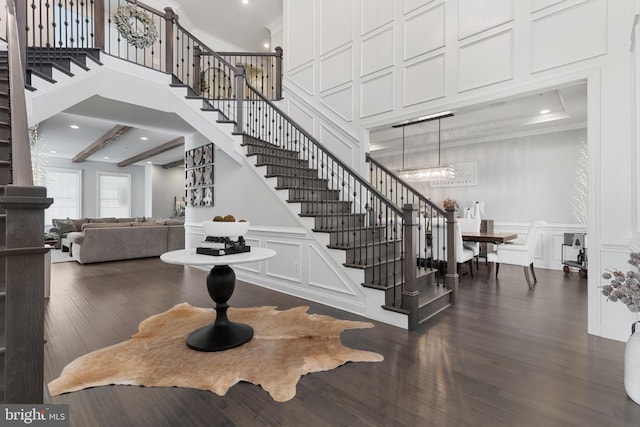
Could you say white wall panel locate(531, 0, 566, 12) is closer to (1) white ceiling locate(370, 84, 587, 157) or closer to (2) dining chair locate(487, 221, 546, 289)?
(1) white ceiling locate(370, 84, 587, 157)

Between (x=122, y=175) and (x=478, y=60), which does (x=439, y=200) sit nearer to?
(x=478, y=60)

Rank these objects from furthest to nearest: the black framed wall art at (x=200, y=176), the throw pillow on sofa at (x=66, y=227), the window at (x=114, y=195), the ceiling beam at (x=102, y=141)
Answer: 1. the window at (x=114, y=195)
2. the throw pillow on sofa at (x=66, y=227)
3. the ceiling beam at (x=102, y=141)
4. the black framed wall art at (x=200, y=176)

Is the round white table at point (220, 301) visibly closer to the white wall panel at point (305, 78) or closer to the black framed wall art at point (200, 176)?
the black framed wall art at point (200, 176)

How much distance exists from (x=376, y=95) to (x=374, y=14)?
1263 millimetres

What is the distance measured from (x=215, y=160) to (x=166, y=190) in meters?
7.50

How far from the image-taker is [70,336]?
8.71ft

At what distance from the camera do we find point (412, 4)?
13.7ft

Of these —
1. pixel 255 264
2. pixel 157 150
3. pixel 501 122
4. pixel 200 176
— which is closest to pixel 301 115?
pixel 200 176

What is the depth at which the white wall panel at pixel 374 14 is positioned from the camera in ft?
14.7

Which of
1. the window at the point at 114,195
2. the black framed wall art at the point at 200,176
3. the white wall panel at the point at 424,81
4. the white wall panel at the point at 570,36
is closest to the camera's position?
the white wall panel at the point at 570,36

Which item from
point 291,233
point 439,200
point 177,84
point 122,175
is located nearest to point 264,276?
point 291,233

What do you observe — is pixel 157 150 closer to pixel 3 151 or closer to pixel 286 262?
pixel 3 151

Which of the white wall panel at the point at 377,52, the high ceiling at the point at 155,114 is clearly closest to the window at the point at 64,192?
the high ceiling at the point at 155,114

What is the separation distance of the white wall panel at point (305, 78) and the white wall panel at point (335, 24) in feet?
1.27
